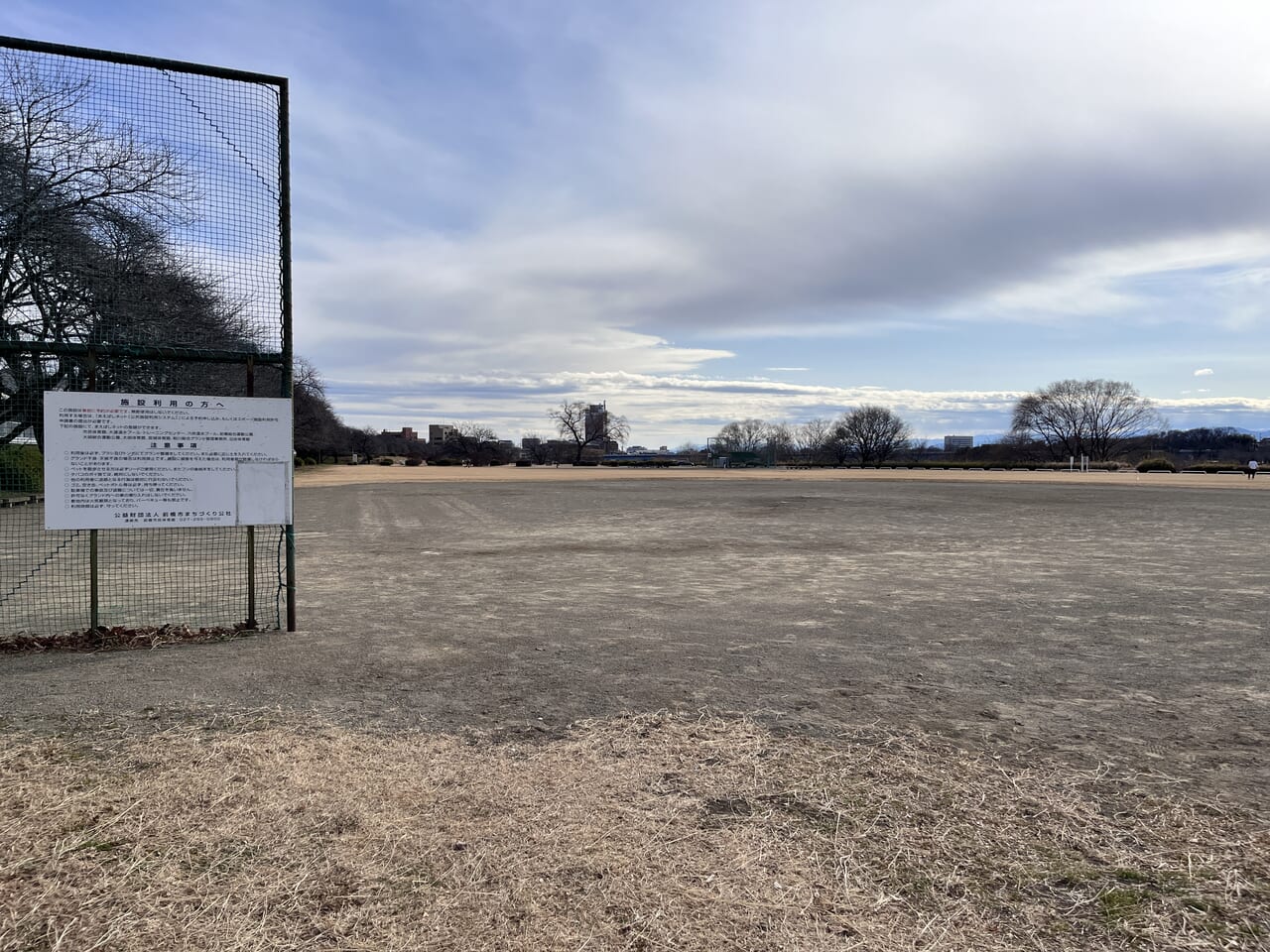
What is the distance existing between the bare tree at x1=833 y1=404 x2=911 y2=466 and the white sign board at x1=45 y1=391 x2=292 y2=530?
351ft

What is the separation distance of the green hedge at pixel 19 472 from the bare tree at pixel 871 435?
340ft

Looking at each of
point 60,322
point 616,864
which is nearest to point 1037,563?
point 616,864

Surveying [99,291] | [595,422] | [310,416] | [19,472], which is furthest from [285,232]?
[595,422]

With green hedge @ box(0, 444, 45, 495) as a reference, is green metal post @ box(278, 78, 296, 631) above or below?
above

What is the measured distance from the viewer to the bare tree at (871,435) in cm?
10912

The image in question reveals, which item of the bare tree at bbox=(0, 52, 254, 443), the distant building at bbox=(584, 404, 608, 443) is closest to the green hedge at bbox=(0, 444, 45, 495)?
the bare tree at bbox=(0, 52, 254, 443)

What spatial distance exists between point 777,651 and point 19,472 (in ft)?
40.5

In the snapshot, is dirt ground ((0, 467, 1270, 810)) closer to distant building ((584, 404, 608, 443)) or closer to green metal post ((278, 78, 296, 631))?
green metal post ((278, 78, 296, 631))

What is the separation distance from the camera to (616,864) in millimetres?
2742

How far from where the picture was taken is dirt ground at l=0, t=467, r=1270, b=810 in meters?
4.38

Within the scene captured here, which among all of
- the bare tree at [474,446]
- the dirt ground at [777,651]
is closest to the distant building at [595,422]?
the bare tree at [474,446]

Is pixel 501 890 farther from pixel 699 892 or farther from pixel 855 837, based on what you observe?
pixel 855 837

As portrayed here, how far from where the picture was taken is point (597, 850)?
2848 mm

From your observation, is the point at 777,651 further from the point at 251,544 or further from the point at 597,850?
the point at 251,544
